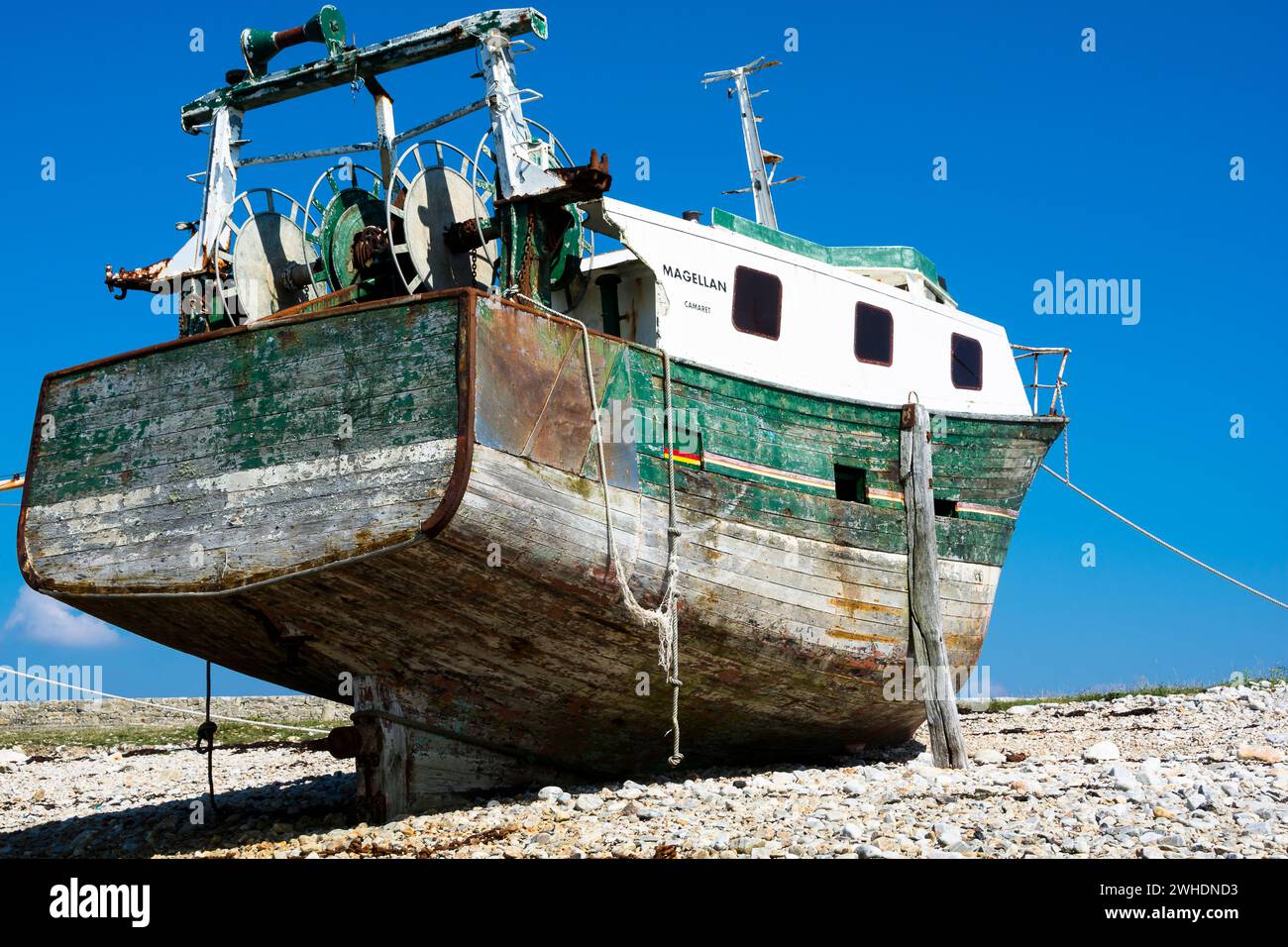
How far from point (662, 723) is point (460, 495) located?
11.1 feet

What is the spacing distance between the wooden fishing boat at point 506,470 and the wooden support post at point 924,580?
119 mm

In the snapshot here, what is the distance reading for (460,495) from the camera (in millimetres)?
8281

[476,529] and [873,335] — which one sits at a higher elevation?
[873,335]

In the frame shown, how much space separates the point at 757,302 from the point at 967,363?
9.98ft

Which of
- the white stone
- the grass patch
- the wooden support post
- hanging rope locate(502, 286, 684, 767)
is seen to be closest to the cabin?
the wooden support post

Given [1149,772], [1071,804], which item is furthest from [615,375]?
[1149,772]

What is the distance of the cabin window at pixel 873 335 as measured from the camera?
1198 cm

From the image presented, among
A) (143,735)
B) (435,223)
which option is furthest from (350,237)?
(143,735)

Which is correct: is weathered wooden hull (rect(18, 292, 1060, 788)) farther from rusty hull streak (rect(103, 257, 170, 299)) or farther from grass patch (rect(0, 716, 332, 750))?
grass patch (rect(0, 716, 332, 750))

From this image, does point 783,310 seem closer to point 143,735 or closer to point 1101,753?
point 1101,753

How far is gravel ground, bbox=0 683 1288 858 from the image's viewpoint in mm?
7824

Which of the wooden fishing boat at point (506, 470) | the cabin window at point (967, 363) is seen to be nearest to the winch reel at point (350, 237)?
the wooden fishing boat at point (506, 470)

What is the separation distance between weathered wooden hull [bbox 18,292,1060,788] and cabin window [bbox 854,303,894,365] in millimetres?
723

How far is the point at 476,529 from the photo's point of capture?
27.8 feet
